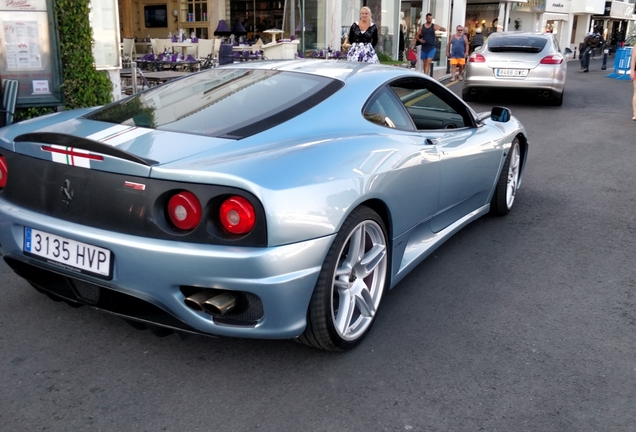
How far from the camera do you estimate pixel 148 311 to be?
8.61 feet

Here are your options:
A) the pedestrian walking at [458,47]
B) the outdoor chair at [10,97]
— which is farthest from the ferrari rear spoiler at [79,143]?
the pedestrian walking at [458,47]

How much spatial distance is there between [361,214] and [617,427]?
1.33 metres

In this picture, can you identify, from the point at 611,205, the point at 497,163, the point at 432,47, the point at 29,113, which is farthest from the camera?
the point at 432,47

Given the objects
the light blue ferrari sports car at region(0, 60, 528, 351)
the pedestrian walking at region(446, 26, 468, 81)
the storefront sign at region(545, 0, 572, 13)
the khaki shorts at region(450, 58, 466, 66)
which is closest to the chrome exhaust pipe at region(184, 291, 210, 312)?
the light blue ferrari sports car at region(0, 60, 528, 351)

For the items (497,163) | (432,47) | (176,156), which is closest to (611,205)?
(497,163)

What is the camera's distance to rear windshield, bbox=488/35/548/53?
1216cm

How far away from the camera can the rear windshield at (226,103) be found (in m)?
2.96

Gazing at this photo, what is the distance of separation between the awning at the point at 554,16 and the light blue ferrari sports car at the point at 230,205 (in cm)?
4409

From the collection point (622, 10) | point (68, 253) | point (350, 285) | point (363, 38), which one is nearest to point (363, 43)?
point (363, 38)

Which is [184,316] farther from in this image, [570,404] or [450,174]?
[450,174]

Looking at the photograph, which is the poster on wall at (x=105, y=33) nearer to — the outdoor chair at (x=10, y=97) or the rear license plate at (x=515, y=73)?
the outdoor chair at (x=10, y=97)

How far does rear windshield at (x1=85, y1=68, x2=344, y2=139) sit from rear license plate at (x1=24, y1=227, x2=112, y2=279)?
2.19ft

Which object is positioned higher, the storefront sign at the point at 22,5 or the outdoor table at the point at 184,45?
the storefront sign at the point at 22,5

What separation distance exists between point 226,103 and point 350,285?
1113mm
